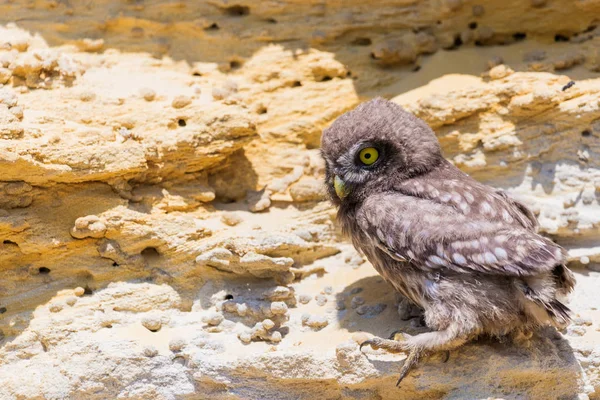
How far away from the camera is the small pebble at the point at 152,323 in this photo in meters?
4.85

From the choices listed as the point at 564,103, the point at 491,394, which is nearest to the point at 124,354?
the point at 491,394

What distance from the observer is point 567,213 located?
518 centimetres

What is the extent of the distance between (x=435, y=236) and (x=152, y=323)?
6.37 ft

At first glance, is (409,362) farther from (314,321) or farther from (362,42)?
(362,42)

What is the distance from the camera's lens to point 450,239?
14.0 feet

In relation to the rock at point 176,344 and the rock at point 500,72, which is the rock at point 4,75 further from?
the rock at point 500,72

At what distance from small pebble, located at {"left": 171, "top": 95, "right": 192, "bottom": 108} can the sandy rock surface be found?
0.4 inches

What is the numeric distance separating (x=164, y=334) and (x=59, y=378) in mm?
708

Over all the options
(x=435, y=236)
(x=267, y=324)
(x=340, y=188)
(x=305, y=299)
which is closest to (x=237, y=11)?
(x=340, y=188)

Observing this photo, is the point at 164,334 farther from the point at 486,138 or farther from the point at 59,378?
the point at 486,138

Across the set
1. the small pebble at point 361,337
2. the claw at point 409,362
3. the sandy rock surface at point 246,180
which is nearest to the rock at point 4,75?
the sandy rock surface at point 246,180

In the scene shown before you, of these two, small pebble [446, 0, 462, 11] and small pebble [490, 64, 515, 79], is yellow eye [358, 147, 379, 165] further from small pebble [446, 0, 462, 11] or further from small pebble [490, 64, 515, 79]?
small pebble [446, 0, 462, 11]

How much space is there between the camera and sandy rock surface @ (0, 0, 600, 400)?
459 cm

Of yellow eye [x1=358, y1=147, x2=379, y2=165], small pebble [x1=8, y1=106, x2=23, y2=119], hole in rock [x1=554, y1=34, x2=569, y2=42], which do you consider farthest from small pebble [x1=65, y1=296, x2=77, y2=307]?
hole in rock [x1=554, y1=34, x2=569, y2=42]
